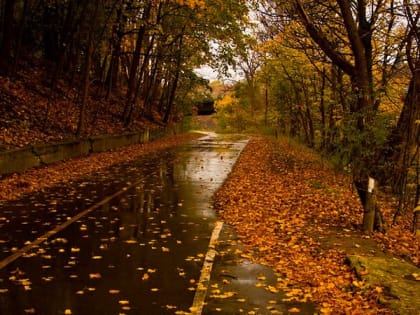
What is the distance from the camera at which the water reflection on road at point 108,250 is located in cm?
551

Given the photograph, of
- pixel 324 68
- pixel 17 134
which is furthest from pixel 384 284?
pixel 324 68

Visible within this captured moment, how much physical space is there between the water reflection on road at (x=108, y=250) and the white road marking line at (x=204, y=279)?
0.08m

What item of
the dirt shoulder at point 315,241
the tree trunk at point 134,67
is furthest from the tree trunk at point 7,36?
the dirt shoulder at point 315,241

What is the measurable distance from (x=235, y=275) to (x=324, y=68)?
774 inches

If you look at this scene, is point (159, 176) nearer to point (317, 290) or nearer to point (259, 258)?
point (259, 258)

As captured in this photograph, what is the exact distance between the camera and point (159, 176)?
16.0 metres

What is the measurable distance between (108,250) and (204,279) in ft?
6.07

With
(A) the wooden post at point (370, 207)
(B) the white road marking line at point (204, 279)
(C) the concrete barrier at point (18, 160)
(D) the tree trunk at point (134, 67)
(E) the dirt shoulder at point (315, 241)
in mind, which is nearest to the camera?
(B) the white road marking line at point (204, 279)

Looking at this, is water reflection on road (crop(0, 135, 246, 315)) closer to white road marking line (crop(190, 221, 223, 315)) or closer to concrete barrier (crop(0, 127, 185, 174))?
white road marking line (crop(190, 221, 223, 315))

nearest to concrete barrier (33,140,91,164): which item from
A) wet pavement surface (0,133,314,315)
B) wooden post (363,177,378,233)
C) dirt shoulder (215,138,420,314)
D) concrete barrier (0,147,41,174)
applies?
concrete barrier (0,147,41,174)

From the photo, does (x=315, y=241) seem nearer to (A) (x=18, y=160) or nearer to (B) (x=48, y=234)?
(B) (x=48, y=234)

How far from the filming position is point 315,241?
27.9 ft

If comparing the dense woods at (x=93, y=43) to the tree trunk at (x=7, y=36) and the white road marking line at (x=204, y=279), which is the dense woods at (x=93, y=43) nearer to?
the tree trunk at (x=7, y=36)

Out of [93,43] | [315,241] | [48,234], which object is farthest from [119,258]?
[93,43]
